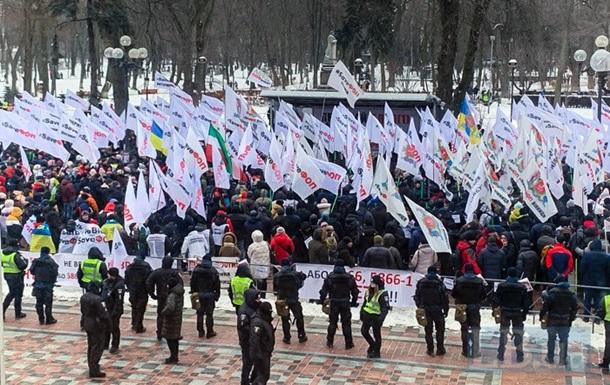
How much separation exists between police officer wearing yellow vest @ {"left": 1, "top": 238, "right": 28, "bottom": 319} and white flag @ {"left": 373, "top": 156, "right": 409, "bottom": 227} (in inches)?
233

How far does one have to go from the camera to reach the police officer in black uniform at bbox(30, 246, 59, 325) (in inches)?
574

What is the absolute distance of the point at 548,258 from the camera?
14.9m

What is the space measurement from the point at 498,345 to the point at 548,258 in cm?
294

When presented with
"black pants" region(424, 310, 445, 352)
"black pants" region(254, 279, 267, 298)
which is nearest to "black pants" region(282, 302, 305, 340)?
"black pants" region(254, 279, 267, 298)

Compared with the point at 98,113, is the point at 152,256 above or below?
below

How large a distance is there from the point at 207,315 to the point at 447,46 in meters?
19.6

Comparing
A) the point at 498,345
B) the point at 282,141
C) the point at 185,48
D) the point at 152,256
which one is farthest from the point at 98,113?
the point at 185,48

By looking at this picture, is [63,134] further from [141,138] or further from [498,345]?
[498,345]

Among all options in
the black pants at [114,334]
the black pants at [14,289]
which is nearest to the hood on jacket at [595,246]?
the black pants at [114,334]

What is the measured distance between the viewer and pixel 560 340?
1203 cm

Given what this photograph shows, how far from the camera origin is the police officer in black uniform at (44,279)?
47.8 ft

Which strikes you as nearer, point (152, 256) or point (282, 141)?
point (152, 256)

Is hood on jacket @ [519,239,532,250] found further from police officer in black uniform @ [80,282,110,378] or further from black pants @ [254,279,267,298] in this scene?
police officer in black uniform @ [80,282,110,378]

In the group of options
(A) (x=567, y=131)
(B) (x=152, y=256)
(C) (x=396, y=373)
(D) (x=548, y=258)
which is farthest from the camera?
(A) (x=567, y=131)
